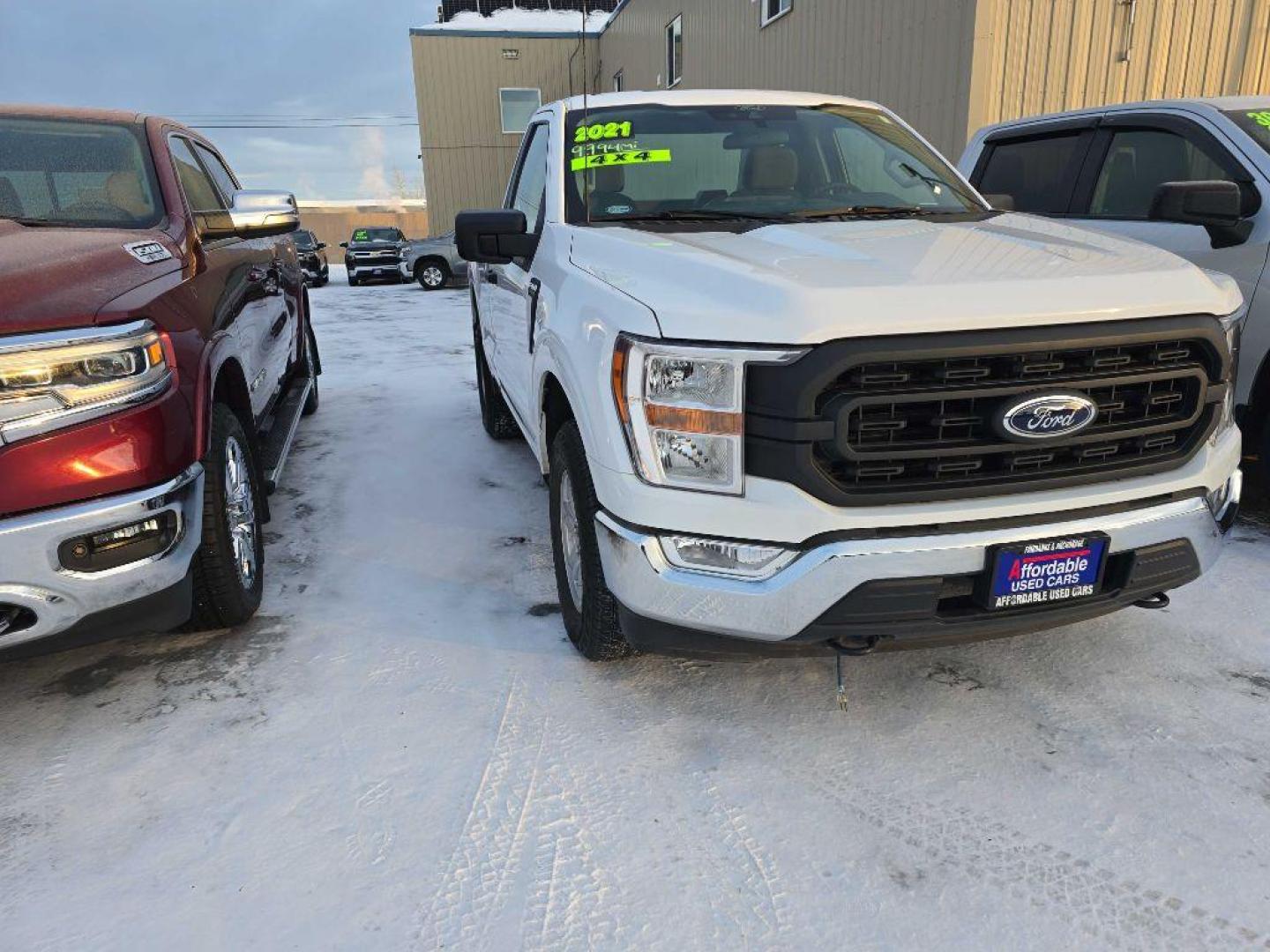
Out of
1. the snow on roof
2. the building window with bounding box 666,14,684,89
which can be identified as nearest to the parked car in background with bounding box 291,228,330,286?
the snow on roof

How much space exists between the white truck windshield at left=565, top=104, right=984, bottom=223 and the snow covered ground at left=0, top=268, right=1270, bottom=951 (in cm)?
160

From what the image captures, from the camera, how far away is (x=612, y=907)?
185 centimetres

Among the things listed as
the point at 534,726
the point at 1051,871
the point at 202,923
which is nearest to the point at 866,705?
the point at 1051,871

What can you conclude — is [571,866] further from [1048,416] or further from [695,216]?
[695,216]

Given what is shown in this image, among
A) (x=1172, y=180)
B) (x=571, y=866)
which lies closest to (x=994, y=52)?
(x=1172, y=180)

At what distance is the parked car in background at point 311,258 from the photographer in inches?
674

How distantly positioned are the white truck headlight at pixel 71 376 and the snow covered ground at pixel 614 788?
0.96m

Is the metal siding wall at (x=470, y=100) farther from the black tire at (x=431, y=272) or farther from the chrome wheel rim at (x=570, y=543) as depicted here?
the chrome wheel rim at (x=570, y=543)

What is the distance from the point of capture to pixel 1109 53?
288 inches

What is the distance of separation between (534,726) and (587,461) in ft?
2.61

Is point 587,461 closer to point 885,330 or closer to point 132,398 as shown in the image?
point 885,330

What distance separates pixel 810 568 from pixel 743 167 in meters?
2.00

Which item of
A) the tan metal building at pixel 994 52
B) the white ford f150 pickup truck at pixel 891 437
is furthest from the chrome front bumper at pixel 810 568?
the tan metal building at pixel 994 52

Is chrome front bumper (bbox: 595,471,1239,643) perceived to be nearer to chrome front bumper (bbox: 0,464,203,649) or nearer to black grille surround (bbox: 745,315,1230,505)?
black grille surround (bbox: 745,315,1230,505)
